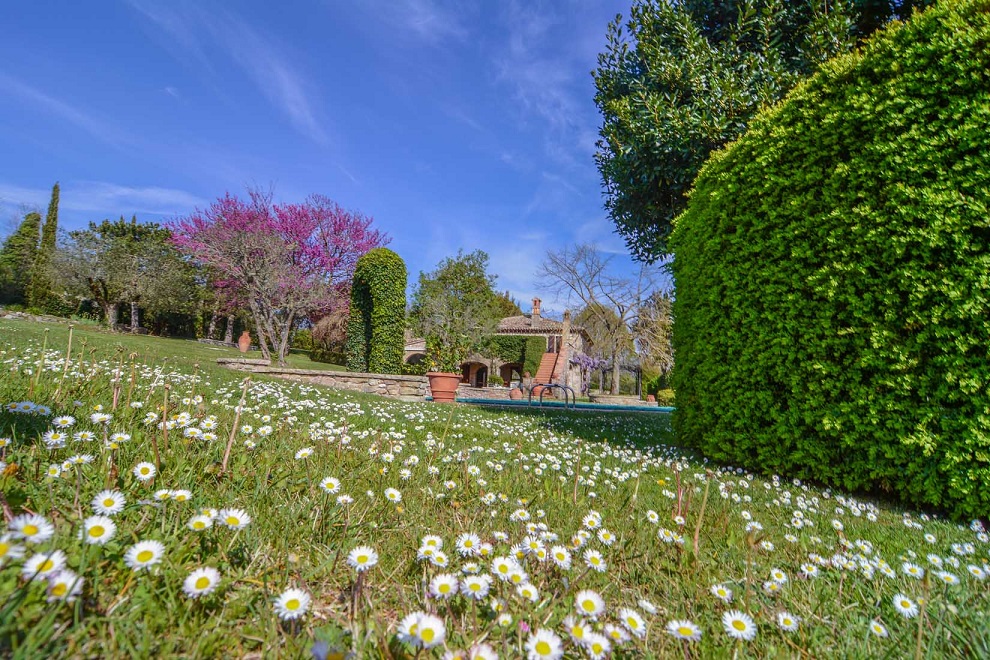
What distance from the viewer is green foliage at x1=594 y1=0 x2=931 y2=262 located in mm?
7281

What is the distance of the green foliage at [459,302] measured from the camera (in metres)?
25.7

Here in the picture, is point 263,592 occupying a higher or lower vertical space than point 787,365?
lower

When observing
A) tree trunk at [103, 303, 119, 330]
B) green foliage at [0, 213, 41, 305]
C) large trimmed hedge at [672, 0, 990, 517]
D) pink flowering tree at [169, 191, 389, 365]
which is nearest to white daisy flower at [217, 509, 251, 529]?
large trimmed hedge at [672, 0, 990, 517]

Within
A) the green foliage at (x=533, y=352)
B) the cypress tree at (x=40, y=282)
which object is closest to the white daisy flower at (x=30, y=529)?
the green foliage at (x=533, y=352)

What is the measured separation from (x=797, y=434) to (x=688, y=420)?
158 cm

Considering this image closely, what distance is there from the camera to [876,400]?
3680mm

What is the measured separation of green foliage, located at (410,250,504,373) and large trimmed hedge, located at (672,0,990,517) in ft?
65.2

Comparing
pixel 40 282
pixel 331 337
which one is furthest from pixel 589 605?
pixel 40 282

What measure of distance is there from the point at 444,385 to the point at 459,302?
15.1 m

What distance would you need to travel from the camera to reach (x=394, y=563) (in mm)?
1573

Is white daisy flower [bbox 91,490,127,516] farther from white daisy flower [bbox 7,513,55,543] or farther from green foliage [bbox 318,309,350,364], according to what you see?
green foliage [bbox 318,309,350,364]

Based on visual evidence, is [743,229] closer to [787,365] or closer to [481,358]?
[787,365]

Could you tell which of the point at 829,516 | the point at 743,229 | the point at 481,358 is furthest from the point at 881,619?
the point at 481,358

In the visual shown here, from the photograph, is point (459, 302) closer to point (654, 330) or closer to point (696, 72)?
point (654, 330)
